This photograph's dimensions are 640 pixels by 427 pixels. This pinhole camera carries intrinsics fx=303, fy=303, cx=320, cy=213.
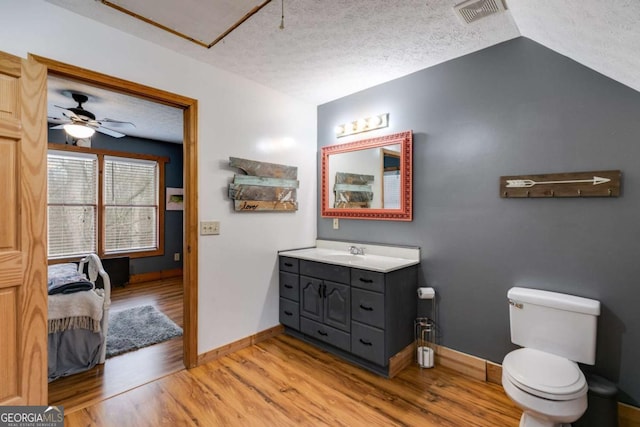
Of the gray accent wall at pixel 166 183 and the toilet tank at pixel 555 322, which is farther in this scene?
the gray accent wall at pixel 166 183

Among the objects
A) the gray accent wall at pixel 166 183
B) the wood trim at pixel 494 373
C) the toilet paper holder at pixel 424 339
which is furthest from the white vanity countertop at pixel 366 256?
the gray accent wall at pixel 166 183

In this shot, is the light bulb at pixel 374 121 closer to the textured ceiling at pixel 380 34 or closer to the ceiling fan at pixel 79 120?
the textured ceiling at pixel 380 34

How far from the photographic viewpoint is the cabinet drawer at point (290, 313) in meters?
2.93

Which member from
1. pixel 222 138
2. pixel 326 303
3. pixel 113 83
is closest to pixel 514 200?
pixel 326 303

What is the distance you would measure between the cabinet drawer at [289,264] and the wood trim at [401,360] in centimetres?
114

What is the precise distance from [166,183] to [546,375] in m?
5.76

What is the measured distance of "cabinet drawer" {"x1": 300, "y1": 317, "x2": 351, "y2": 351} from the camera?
253cm

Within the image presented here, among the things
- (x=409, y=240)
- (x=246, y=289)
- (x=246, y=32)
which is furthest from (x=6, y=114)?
(x=409, y=240)

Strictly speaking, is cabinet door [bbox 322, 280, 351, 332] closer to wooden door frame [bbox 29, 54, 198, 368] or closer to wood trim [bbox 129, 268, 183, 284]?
wooden door frame [bbox 29, 54, 198, 368]

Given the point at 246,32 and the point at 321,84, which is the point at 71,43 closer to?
the point at 246,32

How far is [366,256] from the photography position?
293 centimetres

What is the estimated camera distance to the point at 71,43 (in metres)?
1.85

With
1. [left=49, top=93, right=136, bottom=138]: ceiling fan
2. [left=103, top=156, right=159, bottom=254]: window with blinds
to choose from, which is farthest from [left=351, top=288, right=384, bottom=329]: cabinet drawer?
[left=103, top=156, right=159, bottom=254]: window with blinds

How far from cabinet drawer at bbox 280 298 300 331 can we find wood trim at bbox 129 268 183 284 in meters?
3.39
